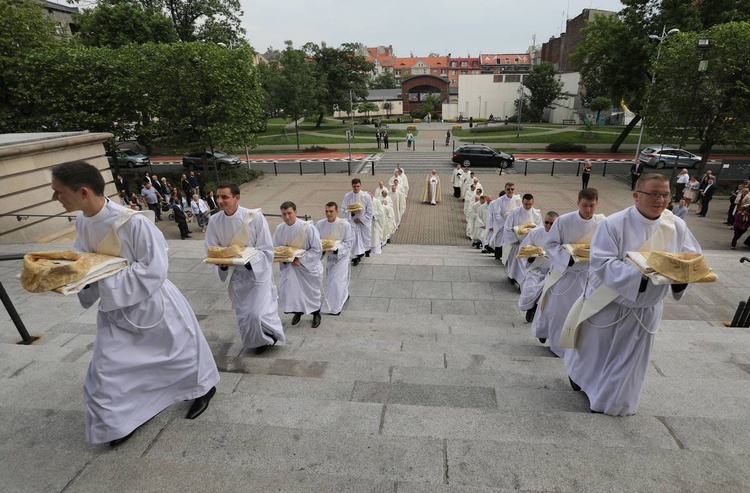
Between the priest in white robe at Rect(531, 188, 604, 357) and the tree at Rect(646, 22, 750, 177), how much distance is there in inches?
708

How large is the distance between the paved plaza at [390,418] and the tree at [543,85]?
5333 centimetres

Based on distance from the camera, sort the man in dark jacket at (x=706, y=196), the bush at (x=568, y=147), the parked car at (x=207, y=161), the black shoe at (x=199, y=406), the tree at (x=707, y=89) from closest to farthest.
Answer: the black shoe at (x=199, y=406) < the man in dark jacket at (x=706, y=196) < the tree at (x=707, y=89) < the parked car at (x=207, y=161) < the bush at (x=568, y=147)

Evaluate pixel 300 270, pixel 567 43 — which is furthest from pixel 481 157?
pixel 567 43

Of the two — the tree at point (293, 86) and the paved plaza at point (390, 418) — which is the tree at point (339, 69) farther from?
the paved plaza at point (390, 418)

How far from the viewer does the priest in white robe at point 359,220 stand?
34.3ft

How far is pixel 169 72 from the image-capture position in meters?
21.2

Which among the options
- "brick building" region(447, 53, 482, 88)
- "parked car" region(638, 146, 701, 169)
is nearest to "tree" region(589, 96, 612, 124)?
"parked car" region(638, 146, 701, 169)

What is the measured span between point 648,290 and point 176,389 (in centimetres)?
414

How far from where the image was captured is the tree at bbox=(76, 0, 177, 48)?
28.6 metres

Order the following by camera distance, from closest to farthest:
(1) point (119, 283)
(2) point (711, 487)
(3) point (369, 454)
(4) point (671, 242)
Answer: (2) point (711, 487) → (3) point (369, 454) → (1) point (119, 283) → (4) point (671, 242)

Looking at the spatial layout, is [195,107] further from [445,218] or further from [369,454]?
[369,454]

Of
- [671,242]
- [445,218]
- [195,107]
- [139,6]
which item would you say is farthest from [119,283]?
[139,6]

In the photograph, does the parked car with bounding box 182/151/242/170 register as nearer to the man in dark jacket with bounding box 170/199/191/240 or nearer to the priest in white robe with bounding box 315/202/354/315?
the man in dark jacket with bounding box 170/199/191/240

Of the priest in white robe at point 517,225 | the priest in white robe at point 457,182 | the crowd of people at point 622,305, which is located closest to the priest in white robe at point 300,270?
the crowd of people at point 622,305
